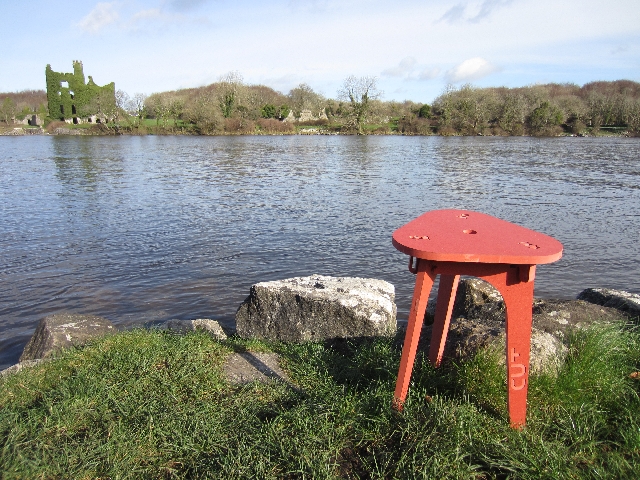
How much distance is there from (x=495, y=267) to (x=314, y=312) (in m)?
2.92

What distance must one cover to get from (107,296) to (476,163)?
90.0 ft

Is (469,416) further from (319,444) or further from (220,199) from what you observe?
(220,199)

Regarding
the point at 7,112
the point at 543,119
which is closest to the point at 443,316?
the point at 543,119

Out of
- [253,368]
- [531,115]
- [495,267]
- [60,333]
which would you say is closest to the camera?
[495,267]

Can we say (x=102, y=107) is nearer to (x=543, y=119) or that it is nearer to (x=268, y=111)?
(x=268, y=111)

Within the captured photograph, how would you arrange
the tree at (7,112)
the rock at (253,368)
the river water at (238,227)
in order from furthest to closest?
the tree at (7,112) → the river water at (238,227) → the rock at (253,368)

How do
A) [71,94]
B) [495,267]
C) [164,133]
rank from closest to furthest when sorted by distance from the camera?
[495,267], [164,133], [71,94]

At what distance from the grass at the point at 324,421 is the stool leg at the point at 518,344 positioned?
160 mm

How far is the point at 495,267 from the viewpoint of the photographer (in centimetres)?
322

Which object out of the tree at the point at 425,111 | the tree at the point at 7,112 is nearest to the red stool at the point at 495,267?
the tree at the point at 425,111

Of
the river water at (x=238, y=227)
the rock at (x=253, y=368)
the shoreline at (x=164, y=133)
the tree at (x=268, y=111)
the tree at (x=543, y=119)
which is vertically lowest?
the river water at (x=238, y=227)

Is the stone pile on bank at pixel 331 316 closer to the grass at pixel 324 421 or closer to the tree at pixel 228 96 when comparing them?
the grass at pixel 324 421

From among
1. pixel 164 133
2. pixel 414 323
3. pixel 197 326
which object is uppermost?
pixel 164 133

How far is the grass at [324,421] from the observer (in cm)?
310
